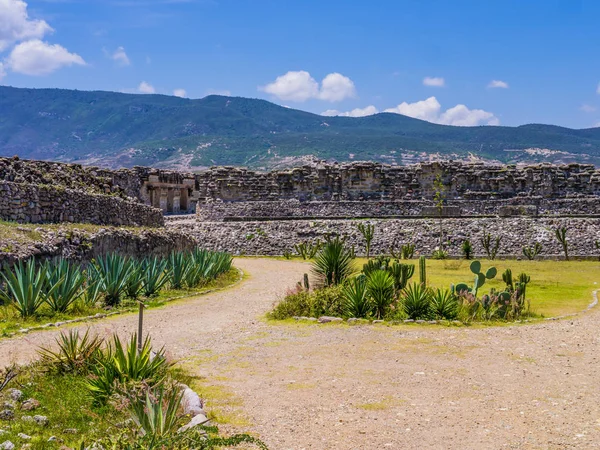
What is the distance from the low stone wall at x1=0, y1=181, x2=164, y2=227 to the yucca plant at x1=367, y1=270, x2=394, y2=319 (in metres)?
8.77

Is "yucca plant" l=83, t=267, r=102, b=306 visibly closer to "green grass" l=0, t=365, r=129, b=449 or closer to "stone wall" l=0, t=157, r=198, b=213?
"stone wall" l=0, t=157, r=198, b=213

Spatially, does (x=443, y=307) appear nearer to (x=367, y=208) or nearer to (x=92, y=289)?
(x=92, y=289)

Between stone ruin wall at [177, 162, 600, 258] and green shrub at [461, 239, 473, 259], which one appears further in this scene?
stone ruin wall at [177, 162, 600, 258]

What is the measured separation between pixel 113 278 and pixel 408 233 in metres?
16.1

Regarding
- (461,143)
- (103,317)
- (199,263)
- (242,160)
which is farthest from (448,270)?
(461,143)

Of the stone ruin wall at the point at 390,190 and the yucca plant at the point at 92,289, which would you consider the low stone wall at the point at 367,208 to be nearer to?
the stone ruin wall at the point at 390,190

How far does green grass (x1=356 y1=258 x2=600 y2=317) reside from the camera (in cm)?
1427

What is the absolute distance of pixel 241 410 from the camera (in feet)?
22.0

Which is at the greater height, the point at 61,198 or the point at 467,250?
the point at 61,198

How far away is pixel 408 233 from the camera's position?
26812mm

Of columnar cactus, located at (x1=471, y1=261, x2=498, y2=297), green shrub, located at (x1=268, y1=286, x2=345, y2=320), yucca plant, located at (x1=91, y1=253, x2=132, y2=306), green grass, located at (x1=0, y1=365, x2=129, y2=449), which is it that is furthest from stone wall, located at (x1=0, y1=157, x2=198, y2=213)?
columnar cactus, located at (x1=471, y1=261, x2=498, y2=297)

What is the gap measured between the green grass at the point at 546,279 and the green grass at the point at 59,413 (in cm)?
937

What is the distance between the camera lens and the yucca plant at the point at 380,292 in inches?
482

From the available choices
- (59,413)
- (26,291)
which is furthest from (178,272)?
(59,413)
